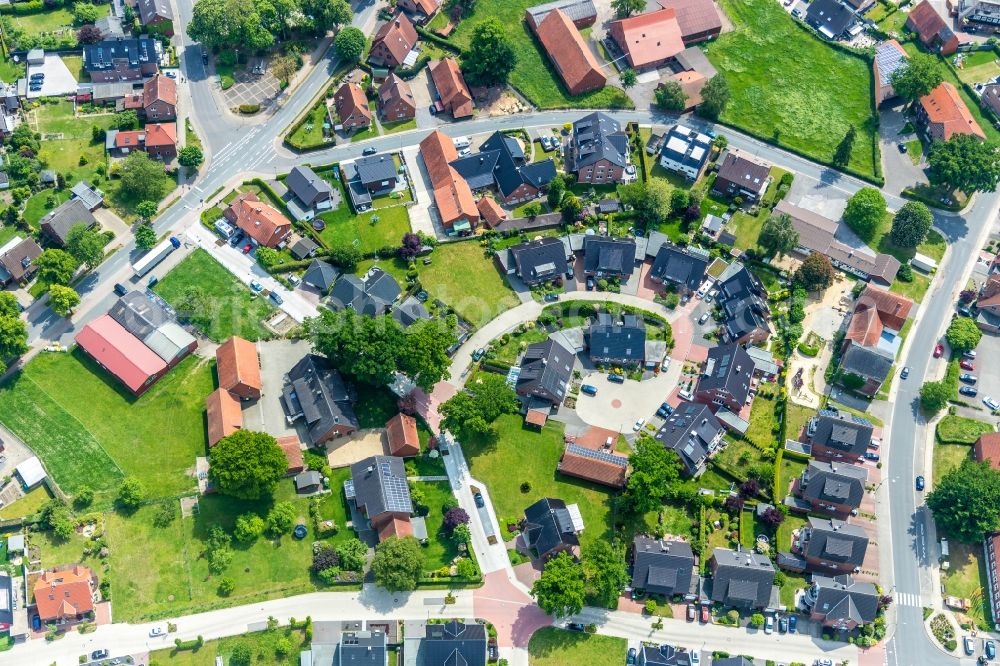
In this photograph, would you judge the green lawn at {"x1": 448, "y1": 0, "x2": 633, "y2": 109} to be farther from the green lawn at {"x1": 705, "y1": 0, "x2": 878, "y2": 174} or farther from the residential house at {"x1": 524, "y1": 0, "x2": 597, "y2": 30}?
the green lawn at {"x1": 705, "y1": 0, "x2": 878, "y2": 174}

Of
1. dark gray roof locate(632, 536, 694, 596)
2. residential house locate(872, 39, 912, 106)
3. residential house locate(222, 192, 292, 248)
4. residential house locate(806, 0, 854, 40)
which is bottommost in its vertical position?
dark gray roof locate(632, 536, 694, 596)

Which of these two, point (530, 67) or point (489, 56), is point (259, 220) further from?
point (530, 67)

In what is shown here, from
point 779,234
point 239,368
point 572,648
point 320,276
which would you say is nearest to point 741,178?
point 779,234

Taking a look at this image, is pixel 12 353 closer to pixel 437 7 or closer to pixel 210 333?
pixel 210 333

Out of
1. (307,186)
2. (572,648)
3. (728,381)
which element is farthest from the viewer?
(307,186)

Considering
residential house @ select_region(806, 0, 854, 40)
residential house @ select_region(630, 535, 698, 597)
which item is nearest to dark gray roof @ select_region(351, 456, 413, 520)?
residential house @ select_region(630, 535, 698, 597)

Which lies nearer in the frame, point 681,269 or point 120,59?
point 681,269
